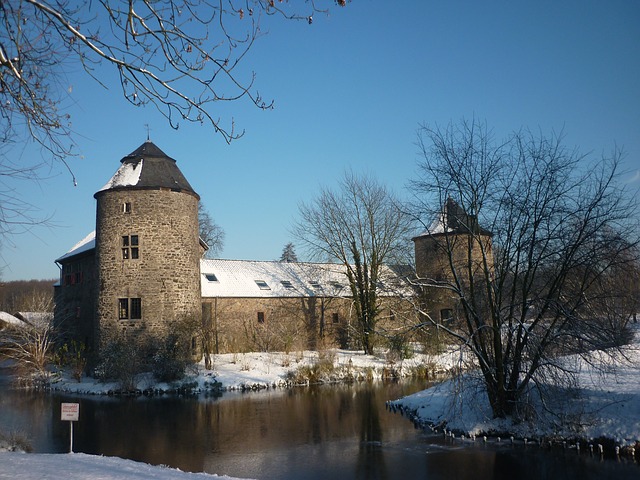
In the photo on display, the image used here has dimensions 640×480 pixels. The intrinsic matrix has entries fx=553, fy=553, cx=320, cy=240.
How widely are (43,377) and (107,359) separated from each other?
356 cm

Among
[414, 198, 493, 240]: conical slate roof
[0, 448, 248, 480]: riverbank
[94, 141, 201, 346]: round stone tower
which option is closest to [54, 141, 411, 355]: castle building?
[94, 141, 201, 346]: round stone tower

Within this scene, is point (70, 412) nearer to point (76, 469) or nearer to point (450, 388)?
point (76, 469)

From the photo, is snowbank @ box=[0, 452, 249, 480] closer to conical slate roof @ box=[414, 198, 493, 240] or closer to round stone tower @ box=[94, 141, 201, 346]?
conical slate roof @ box=[414, 198, 493, 240]

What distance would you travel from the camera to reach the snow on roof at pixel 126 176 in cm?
2478

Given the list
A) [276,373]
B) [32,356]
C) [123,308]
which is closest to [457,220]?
[276,373]

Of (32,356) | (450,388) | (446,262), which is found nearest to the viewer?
(450,388)

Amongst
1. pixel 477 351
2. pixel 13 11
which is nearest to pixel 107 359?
pixel 477 351

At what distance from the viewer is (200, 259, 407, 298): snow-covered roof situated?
1200 inches

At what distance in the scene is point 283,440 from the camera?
13.3 metres

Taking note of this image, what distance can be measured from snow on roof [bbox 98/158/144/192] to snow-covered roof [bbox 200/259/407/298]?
7.23m

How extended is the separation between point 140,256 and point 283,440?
13.9 metres

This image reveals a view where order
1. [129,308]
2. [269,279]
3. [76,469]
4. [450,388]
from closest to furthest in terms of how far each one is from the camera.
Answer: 1. [76,469]
2. [450,388]
3. [129,308]
4. [269,279]

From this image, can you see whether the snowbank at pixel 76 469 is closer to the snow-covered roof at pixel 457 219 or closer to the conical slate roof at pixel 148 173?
the snow-covered roof at pixel 457 219

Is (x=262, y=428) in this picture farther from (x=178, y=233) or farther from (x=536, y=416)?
(x=178, y=233)
